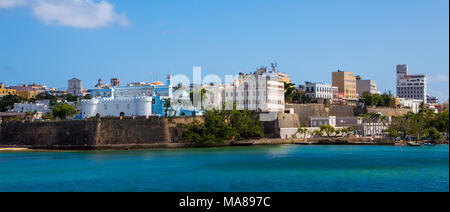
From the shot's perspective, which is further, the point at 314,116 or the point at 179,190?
the point at 314,116

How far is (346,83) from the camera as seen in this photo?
9119cm

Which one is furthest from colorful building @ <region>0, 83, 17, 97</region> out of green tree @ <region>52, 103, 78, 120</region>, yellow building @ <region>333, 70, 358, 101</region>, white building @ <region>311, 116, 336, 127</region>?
white building @ <region>311, 116, 336, 127</region>

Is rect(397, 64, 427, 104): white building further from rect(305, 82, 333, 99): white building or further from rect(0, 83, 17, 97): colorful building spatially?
rect(0, 83, 17, 97): colorful building

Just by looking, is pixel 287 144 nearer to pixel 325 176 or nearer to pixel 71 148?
pixel 71 148

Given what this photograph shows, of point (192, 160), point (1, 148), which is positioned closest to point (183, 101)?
point (1, 148)

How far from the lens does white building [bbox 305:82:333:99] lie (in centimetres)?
8164

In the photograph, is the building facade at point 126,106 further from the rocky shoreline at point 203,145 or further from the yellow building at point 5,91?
the yellow building at point 5,91

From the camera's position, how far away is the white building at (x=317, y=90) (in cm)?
8164

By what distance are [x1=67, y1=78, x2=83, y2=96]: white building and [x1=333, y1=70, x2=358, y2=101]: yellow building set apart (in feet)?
135

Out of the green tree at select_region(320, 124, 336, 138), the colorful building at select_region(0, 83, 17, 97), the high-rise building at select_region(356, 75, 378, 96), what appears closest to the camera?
the green tree at select_region(320, 124, 336, 138)

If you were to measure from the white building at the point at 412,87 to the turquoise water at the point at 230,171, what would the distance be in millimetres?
66226

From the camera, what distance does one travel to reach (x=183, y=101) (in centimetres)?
6109
